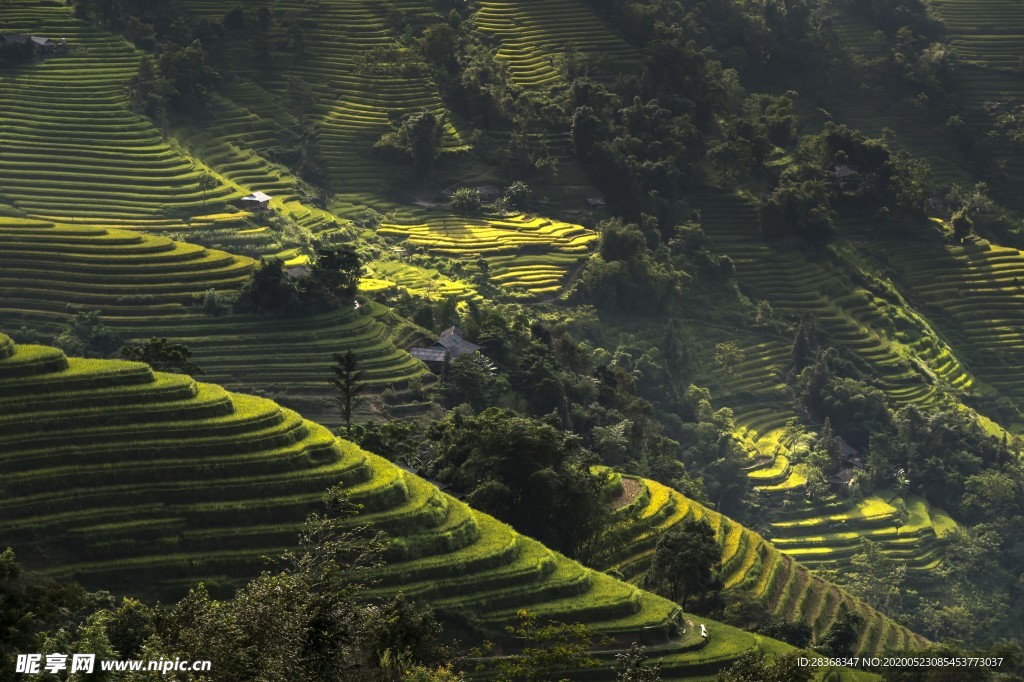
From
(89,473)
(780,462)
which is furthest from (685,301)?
(89,473)

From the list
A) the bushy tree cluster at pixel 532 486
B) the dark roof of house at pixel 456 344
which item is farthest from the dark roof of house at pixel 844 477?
the bushy tree cluster at pixel 532 486

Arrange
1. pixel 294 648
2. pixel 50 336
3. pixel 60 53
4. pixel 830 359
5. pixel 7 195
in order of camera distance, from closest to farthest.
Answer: pixel 294 648 < pixel 50 336 < pixel 7 195 < pixel 830 359 < pixel 60 53

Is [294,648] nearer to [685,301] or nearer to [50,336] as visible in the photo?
[50,336]

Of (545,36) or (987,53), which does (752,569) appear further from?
(987,53)

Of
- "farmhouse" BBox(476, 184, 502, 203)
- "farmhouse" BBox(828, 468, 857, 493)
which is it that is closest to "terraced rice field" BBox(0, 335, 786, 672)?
"farmhouse" BBox(828, 468, 857, 493)

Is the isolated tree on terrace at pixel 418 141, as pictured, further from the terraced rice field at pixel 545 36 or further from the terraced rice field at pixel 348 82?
the terraced rice field at pixel 545 36

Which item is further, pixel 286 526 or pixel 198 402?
pixel 198 402
